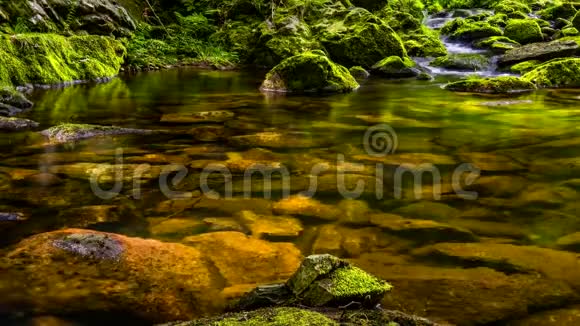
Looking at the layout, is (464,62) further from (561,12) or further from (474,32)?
(561,12)

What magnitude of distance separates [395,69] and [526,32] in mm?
7331

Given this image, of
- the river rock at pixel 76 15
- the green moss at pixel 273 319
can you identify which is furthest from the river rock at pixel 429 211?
the river rock at pixel 76 15

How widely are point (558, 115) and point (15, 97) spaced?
840cm

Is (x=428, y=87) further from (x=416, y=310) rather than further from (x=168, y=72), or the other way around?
(x=416, y=310)

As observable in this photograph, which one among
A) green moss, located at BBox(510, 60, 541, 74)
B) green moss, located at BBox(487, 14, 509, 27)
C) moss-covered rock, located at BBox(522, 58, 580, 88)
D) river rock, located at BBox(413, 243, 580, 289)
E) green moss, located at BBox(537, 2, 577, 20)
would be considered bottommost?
river rock, located at BBox(413, 243, 580, 289)

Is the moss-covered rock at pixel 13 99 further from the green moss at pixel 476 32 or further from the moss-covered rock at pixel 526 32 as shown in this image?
the moss-covered rock at pixel 526 32

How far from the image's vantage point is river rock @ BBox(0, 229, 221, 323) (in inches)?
97.2

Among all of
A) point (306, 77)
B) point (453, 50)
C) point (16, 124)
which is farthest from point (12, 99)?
point (453, 50)

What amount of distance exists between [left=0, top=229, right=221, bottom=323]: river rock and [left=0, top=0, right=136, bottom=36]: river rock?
1253 centimetres

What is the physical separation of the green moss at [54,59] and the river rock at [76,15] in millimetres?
1307

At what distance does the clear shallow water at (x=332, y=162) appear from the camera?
3389mm

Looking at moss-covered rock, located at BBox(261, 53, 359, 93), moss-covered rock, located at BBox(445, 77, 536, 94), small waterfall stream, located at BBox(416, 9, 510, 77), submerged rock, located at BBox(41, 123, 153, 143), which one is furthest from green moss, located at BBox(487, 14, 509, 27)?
submerged rock, located at BBox(41, 123, 153, 143)

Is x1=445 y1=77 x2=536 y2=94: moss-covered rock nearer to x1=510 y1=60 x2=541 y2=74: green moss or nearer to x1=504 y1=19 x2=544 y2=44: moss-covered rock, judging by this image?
x1=510 y1=60 x2=541 y2=74: green moss

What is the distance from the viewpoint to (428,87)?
39.0 feet
